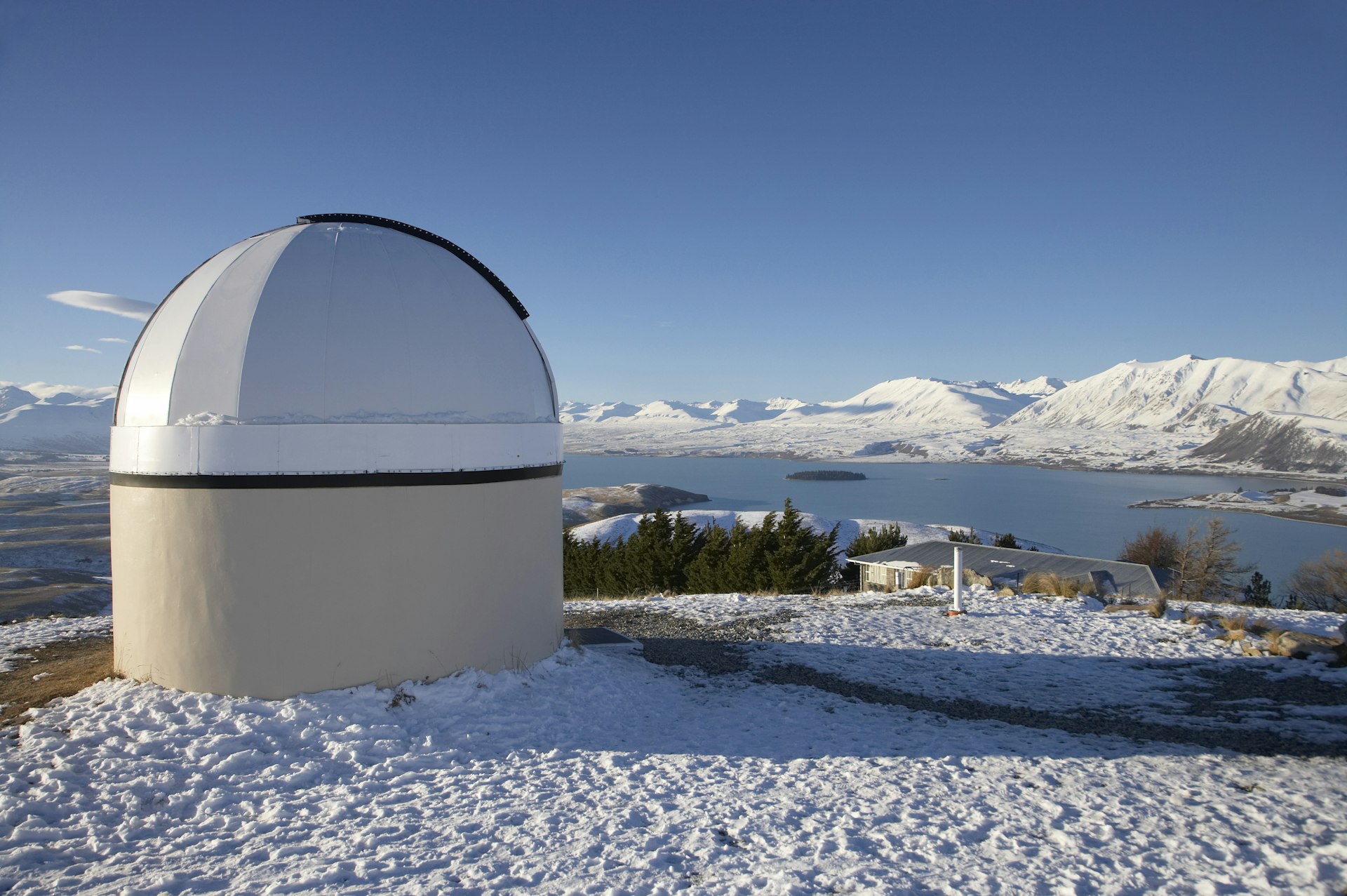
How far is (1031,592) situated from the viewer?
14.8m

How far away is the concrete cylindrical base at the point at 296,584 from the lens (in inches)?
289

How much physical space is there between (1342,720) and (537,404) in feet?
31.3

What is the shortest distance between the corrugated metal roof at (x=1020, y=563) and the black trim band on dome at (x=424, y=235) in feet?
57.9

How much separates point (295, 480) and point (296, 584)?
3.57 feet

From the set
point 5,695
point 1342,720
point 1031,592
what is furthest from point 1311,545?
point 5,695

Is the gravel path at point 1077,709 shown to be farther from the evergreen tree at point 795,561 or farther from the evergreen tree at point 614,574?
the evergreen tree at point 614,574

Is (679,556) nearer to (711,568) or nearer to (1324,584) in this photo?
(711,568)

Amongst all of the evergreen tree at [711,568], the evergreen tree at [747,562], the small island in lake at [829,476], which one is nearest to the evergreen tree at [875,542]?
the evergreen tree at [747,562]

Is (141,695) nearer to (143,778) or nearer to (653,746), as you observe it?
(143,778)

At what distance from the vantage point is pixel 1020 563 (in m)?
24.8

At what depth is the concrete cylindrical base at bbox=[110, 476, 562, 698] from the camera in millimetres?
7328

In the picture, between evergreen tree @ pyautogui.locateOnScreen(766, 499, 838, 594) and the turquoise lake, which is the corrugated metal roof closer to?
evergreen tree @ pyautogui.locateOnScreen(766, 499, 838, 594)

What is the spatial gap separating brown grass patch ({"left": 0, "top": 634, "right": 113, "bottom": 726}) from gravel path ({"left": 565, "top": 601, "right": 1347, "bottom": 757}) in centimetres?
697

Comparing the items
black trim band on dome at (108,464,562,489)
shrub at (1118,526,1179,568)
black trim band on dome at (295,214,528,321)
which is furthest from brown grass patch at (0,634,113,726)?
shrub at (1118,526,1179,568)
